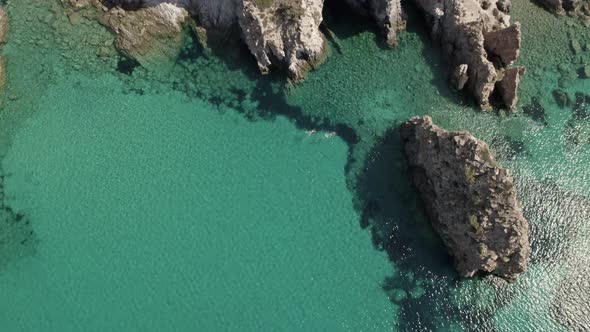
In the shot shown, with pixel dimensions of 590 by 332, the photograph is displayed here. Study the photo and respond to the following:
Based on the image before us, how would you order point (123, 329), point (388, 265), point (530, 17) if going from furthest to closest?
point (530, 17)
point (388, 265)
point (123, 329)

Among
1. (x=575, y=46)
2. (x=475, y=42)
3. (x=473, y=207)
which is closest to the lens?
(x=473, y=207)

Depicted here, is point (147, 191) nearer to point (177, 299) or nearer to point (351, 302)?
point (177, 299)

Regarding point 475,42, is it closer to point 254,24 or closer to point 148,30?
point 254,24

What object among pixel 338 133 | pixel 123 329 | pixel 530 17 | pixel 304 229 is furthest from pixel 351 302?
pixel 530 17

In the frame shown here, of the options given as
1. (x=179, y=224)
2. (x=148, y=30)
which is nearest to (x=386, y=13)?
(x=148, y=30)

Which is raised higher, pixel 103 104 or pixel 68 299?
pixel 103 104

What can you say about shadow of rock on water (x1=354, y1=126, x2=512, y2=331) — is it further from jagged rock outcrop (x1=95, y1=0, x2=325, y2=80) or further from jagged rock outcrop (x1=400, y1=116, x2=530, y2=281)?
jagged rock outcrop (x1=95, y1=0, x2=325, y2=80)

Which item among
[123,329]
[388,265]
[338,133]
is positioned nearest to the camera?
[123,329]

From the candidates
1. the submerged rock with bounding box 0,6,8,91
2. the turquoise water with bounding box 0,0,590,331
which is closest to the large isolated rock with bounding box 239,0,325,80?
the turquoise water with bounding box 0,0,590,331
